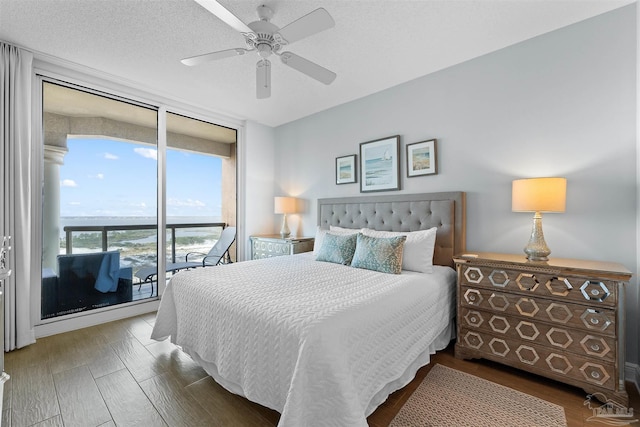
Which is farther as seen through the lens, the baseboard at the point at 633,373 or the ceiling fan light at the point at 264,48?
the ceiling fan light at the point at 264,48

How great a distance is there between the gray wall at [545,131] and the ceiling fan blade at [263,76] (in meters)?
1.32

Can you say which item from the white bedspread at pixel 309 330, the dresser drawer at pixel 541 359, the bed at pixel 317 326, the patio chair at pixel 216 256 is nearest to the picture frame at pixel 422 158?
the bed at pixel 317 326

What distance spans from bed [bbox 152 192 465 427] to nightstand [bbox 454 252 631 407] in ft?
0.86

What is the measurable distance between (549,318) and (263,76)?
282 centimetres

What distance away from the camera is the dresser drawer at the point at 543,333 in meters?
1.79

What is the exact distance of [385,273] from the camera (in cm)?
243

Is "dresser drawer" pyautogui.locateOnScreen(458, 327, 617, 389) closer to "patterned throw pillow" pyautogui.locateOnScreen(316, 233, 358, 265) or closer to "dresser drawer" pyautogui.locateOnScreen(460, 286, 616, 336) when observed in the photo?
"dresser drawer" pyautogui.locateOnScreen(460, 286, 616, 336)

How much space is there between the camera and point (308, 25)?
71.9 inches

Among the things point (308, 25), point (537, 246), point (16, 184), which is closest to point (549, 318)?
point (537, 246)

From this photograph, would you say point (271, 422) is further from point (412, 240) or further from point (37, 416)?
point (412, 240)

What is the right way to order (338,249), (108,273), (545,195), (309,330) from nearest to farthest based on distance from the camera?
(309,330) < (545,195) < (338,249) < (108,273)

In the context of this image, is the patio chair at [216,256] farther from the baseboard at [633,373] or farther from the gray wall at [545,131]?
the baseboard at [633,373]

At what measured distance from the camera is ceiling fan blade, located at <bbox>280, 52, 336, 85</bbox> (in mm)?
2146

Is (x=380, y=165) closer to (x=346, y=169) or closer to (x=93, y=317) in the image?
(x=346, y=169)
